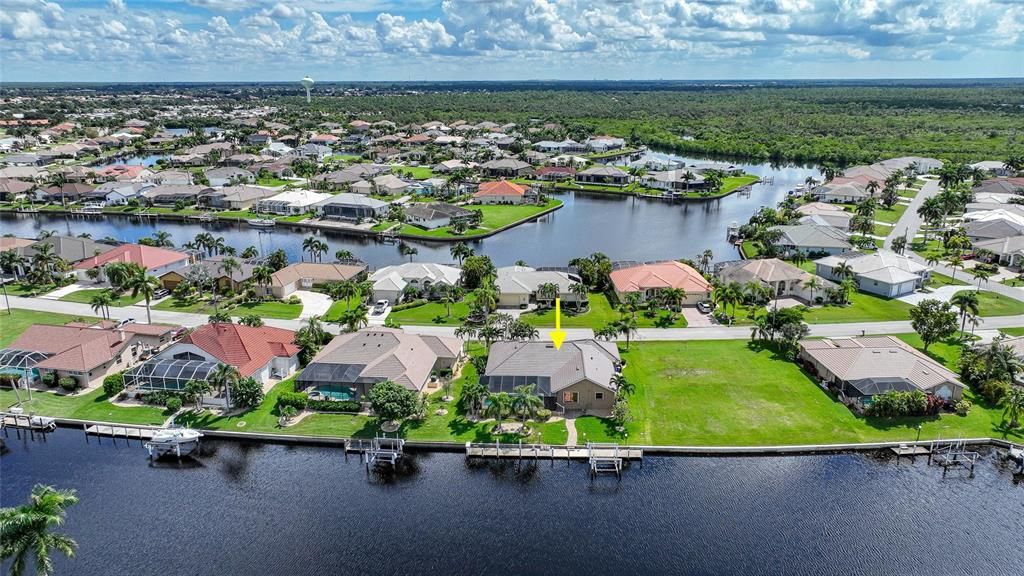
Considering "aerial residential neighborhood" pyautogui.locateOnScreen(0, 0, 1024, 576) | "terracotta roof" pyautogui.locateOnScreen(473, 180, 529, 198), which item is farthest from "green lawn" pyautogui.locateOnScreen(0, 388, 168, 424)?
"terracotta roof" pyautogui.locateOnScreen(473, 180, 529, 198)

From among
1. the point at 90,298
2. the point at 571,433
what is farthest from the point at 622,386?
the point at 90,298

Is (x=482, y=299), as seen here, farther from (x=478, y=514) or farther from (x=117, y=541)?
(x=117, y=541)

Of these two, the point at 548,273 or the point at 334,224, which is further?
the point at 334,224

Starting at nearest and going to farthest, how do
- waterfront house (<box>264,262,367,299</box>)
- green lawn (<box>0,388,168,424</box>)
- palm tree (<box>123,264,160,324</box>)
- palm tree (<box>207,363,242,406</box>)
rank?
palm tree (<box>207,363,242,406</box>) < green lawn (<box>0,388,168,424</box>) < palm tree (<box>123,264,160,324</box>) < waterfront house (<box>264,262,367,299</box>)

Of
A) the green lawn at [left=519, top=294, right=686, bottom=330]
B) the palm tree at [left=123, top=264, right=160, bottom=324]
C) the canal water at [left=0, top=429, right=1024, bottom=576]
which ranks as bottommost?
the canal water at [left=0, top=429, right=1024, bottom=576]

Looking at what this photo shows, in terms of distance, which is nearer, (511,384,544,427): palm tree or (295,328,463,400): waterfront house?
(511,384,544,427): palm tree

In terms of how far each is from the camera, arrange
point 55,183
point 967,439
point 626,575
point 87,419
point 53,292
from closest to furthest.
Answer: point 626,575, point 967,439, point 87,419, point 53,292, point 55,183

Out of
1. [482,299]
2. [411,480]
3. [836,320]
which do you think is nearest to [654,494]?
[411,480]

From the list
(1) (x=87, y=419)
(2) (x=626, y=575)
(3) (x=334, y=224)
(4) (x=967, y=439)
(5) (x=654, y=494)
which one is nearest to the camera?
(2) (x=626, y=575)

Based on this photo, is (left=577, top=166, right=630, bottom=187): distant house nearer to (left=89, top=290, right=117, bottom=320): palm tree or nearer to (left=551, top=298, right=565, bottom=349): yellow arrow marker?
(left=551, top=298, right=565, bottom=349): yellow arrow marker
